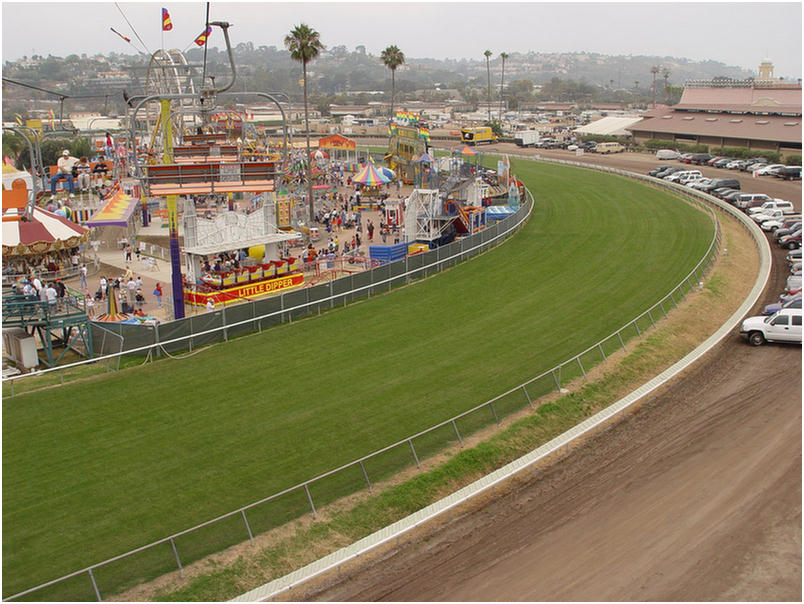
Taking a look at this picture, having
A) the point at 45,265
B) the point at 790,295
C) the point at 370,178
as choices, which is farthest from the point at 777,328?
the point at 370,178

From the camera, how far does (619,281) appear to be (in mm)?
35219

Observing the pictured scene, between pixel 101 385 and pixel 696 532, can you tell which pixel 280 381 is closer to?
pixel 101 385

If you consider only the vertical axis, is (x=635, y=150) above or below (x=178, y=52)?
below

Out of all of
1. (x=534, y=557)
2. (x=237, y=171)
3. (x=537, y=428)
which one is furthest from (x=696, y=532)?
(x=237, y=171)

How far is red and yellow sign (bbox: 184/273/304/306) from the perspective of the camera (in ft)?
108

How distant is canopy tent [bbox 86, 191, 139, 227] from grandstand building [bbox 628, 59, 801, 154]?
68785 millimetres

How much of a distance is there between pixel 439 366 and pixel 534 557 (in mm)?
10067

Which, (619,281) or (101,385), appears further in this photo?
(619,281)

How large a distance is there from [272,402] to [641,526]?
10914 millimetres

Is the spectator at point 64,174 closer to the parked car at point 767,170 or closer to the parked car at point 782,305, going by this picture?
the parked car at point 782,305

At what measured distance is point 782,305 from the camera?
29.2m

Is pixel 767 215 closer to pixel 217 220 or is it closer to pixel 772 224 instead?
pixel 772 224

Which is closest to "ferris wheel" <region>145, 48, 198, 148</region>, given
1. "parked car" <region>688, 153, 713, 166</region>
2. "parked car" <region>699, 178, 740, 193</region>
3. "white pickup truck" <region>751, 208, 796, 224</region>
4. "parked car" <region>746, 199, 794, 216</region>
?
"white pickup truck" <region>751, 208, 796, 224</region>

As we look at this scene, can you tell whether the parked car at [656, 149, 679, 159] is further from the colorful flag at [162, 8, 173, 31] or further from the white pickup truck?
the colorful flag at [162, 8, 173, 31]
